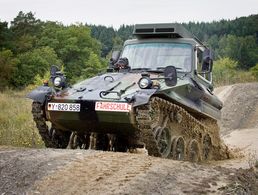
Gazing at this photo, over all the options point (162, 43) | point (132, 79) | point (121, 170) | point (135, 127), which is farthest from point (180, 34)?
point (121, 170)

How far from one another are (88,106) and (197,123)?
9.47ft

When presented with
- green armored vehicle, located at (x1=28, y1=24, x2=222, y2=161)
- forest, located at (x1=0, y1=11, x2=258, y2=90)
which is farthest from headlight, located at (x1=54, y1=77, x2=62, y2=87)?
forest, located at (x1=0, y1=11, x2=258, y2=90)

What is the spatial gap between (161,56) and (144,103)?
3.14m

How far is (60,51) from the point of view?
62.2 m

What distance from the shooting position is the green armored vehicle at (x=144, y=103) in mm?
9164

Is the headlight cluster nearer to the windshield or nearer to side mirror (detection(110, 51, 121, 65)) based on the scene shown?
the windshield

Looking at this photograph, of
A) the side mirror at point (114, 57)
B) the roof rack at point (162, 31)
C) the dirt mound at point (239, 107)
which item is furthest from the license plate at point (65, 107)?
the dirt mound at point (239, 107)

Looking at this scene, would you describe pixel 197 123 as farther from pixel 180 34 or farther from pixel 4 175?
pixel 4 175

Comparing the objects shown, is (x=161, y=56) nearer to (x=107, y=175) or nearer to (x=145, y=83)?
(x=145, y=83)

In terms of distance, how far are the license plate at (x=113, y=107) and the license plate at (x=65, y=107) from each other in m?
0.40

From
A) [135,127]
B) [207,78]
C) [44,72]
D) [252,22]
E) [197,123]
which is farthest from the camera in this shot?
[252,22]

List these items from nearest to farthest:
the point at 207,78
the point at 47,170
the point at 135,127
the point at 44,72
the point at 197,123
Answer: the point at 47,170, the point at 135,127, the point at 197,123, the point at 207,78, the point at 44,72

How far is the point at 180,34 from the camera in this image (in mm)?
11945

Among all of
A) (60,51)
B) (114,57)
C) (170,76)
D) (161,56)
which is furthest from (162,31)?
(60,51)
